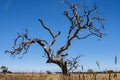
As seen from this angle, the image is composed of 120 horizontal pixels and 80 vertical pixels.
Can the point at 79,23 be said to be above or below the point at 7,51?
above

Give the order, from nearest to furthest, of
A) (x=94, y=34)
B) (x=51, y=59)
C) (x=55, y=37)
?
(x=51, y=59) → (x=55, y=37) → (x=94, y=34)

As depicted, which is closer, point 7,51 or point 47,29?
point 47,29

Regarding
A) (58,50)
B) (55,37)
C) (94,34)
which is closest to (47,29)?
(55,37)

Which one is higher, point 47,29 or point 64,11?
point 64,11

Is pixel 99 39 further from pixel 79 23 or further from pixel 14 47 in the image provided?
pixel 14 47

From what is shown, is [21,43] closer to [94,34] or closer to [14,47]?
[14,47]

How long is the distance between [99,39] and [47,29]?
5.66 m

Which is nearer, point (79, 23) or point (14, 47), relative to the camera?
point (79, 23)

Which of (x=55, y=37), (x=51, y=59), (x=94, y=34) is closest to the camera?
(x=51, y=59)

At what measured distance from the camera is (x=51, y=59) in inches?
941

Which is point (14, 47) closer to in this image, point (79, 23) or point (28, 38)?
point (28, 38)

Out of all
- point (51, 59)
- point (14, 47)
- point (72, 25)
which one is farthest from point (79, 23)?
point (14, 47)

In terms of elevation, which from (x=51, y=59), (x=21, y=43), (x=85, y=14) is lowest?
(x=51, y=59)

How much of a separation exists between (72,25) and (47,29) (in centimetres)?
226
